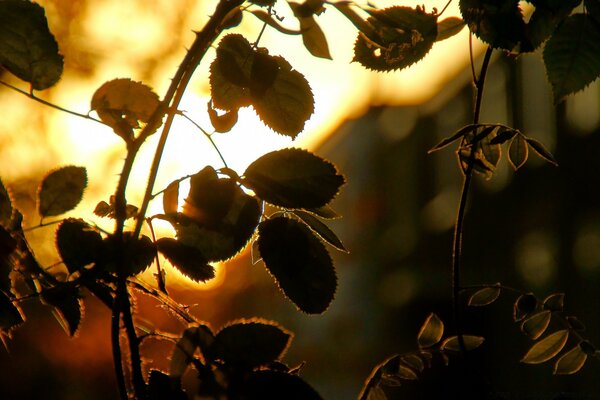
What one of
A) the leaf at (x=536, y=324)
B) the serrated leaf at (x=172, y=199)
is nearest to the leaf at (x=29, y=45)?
the serrated leaf at (x=172, y=199)

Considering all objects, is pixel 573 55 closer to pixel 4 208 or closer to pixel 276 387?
pixel 276 387

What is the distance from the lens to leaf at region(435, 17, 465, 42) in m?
0.70

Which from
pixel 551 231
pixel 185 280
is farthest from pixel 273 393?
pixel 551 231

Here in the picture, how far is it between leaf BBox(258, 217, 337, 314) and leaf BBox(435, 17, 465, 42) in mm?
252

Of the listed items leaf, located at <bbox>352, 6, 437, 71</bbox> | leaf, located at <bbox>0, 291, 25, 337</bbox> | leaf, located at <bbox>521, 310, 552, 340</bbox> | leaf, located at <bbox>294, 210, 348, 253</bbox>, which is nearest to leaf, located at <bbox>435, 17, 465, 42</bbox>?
leaf, located at <bbox>352, 6, 437, 71</bbox>

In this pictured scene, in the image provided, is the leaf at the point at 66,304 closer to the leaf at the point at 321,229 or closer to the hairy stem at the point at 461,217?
the leaf at the point at 321,229

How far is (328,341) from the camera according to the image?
2244 centimetres

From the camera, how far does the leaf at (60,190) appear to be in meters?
0.70

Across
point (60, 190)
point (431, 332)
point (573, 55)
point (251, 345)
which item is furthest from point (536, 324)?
point (60, 190)

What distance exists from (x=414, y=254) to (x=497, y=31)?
20697 mm

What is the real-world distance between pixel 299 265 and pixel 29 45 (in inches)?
11.5

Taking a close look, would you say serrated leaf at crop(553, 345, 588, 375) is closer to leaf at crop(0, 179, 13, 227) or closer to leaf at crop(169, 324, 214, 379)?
leaf at crop(169, 324, 214, 379)

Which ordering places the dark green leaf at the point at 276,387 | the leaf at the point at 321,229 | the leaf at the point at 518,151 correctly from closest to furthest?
the dark green leaf at the point at 276,387 → the leaf at the point at 321,229 → the leaf at the point at 518,151

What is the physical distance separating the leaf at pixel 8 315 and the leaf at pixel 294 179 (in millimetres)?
218
